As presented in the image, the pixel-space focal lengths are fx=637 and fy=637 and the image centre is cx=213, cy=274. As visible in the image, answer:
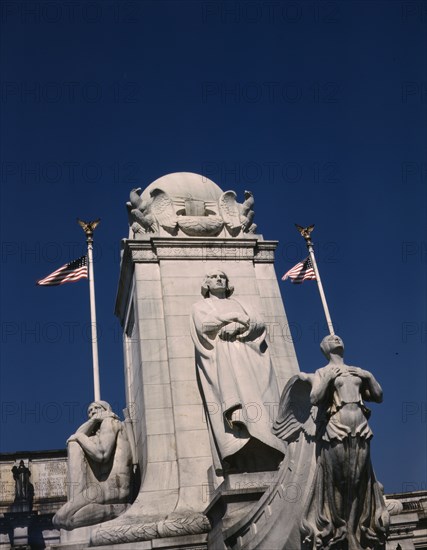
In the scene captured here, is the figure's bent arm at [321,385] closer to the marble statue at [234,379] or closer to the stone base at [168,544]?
the marble statue at [234,379]

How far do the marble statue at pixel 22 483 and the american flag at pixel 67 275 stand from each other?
61.7ft

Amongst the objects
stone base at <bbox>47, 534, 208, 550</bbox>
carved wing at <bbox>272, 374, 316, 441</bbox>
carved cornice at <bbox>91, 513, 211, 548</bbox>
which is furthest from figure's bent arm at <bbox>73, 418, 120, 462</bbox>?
carved wing at <bbox>272, 374, 316, 441</bbox>

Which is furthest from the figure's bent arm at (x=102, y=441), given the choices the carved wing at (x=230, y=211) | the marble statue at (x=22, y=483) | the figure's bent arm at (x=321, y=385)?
the marble statue at (x=22, y=483)

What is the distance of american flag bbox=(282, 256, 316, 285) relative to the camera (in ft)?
76.9

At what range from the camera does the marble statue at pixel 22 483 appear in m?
36.0

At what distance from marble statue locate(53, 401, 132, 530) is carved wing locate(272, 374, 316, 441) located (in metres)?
3.71

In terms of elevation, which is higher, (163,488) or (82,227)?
(82,227)

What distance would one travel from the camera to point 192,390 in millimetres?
11719

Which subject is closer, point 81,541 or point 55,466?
point 81,541

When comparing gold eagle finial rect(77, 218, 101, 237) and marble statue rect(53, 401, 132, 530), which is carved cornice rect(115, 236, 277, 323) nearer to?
marble statue rect(53, 401, 132, 530)

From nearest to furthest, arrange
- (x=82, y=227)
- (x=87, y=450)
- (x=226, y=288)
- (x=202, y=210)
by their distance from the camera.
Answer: (x=87, y=450) → (x=226, y=288) → (x=202, y=210) → (x=82, y=227)

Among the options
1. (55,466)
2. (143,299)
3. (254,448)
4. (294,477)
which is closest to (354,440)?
(294,477)

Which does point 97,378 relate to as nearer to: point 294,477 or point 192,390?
point 192,390

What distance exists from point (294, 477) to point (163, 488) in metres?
3.58
